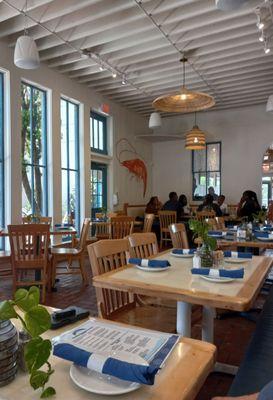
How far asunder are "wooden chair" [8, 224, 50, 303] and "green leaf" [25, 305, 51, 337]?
10.0ft

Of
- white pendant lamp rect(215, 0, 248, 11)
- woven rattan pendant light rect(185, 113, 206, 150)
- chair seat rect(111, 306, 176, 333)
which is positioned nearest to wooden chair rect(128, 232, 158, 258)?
chair seat rect(111, 306, 176, 333)

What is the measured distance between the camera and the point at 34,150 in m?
6.42

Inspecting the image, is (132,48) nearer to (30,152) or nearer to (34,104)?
(34,104)

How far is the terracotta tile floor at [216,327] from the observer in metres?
2.14

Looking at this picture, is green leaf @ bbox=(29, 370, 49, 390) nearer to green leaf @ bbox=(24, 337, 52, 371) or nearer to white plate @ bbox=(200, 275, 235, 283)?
green leaf @ bbox=(24, 337, 52, 371)

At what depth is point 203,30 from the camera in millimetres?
5242

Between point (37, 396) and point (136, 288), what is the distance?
874mm

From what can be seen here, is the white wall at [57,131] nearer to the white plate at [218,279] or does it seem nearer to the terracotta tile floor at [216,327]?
the terracotta tile floor at [216,327]

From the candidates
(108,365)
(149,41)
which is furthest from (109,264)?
(149,41)

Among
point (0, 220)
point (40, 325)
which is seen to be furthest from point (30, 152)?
point (40, 325)

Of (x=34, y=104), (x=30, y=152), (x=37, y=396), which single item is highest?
(x=34, y=104)

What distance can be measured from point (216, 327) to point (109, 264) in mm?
1510

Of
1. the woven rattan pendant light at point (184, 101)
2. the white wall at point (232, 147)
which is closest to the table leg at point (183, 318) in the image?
the woven rattan pendant light at point (184, 101)

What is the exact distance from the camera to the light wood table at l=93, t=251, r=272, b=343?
54.9 inches
